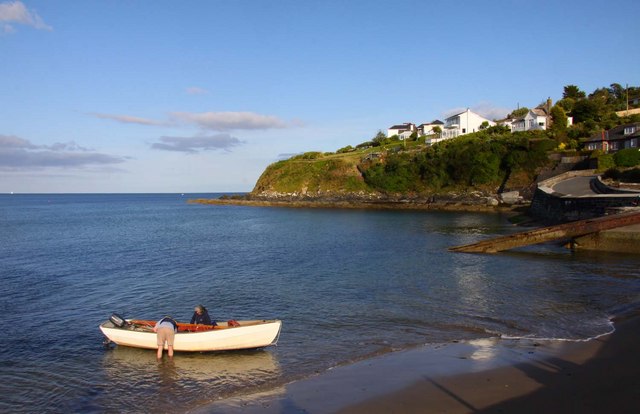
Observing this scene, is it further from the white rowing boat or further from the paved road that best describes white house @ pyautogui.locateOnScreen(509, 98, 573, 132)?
the white rowing boat

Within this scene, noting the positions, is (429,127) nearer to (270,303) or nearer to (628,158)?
(628,158)

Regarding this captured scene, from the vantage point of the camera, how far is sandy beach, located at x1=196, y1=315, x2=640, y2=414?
33.5 ft

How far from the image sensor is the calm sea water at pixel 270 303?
44.4 ft

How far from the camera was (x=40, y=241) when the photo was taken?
1965 inches

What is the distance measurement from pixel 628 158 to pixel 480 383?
54.7 m

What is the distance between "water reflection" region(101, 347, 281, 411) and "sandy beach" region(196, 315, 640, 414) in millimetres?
1028

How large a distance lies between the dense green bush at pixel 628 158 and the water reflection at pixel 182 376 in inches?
2166

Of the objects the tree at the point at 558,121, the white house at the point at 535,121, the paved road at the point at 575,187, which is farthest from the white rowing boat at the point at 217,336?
the white house at the point at 535,121

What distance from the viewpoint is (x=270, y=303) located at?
21781mm

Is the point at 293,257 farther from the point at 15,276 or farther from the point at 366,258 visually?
the point at 15,276

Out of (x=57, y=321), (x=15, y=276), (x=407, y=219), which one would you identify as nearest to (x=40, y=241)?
(x=15, y=276)

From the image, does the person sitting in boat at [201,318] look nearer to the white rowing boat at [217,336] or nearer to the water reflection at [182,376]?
the white rowing boat at [217,336]

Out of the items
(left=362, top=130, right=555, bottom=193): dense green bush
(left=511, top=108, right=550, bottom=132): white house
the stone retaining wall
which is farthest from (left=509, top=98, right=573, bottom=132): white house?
the stone retaining wall

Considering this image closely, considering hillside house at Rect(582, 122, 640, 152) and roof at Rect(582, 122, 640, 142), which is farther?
roof at Rect(582, 122, 640, 142)
